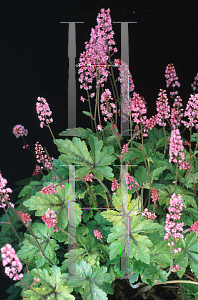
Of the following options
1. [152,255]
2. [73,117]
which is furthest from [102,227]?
[73,117]

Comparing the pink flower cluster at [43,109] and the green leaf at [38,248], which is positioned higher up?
the pink flower cluster at [43,109]

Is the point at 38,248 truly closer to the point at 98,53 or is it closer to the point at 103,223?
the point at 103,223

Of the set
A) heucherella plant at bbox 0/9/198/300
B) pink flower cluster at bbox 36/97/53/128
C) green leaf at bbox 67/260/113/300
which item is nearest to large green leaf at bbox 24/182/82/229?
heucherella plant at bbox 0/9/198/300

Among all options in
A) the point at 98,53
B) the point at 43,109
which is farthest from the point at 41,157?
the point at 98,53

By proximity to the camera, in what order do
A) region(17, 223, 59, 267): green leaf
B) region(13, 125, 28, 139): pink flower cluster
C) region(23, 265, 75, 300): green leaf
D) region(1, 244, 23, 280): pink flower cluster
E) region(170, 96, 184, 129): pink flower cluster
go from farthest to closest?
region(13, 125, 28, 139): pink flower cluster → region(170, 96, 184, 129): pink flower cluster → region(17, 223, 59, 267): green leaf → region(23, 265, 75, 300): green leaf → region(1, 244, 23, 280): pink flower cluster

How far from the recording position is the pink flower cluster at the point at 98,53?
117 cm

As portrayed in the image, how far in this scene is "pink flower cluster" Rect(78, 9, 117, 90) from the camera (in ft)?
3.85

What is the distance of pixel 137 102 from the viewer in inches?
36.3

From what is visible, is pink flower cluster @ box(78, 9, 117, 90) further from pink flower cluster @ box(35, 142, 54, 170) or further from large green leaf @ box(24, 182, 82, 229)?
large green leaf @ box(24, 182, 82, 229)

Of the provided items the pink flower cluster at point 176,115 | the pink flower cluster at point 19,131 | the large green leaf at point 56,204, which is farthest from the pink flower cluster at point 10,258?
the pink flower cluster at point 19,131

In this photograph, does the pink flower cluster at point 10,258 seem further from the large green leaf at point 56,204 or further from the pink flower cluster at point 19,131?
the pink flower cluster at point 19,131

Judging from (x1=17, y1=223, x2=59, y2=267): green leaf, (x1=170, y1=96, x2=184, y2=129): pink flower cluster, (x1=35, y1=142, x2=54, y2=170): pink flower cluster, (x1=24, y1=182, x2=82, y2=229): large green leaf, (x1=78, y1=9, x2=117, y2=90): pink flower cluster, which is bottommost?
(x1=17, y1=223, x2=59, y2=267): green leaf

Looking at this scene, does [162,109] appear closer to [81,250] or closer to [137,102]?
[137,102]

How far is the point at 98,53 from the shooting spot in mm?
1167
